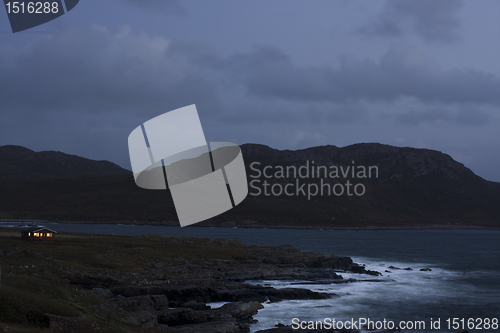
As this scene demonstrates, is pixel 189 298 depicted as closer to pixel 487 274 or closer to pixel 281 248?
pixel 281 248

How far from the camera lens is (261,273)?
52219mm

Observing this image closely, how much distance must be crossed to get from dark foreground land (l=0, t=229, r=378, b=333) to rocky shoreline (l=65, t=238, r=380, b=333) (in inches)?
2.6

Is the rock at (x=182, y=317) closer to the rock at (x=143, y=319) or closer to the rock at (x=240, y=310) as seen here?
the rock at (x=143, y=319)

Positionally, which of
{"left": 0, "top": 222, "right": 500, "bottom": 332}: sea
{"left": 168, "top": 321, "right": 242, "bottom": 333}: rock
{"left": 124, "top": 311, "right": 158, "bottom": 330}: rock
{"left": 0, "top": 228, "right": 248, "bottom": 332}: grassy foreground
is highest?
{"left": 0, "top": 228, "right": 248, "bottom": 332}: grassy foreground

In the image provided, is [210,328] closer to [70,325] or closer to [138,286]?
[70,325]

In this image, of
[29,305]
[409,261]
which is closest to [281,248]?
[409,261]

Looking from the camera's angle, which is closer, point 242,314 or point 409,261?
point 242,314

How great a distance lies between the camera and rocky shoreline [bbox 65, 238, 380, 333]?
92.3 feet

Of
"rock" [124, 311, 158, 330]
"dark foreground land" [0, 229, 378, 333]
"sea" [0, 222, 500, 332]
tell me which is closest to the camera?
"dark foreground land" [0, 229, 378, 333]

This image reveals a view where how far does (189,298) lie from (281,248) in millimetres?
43142

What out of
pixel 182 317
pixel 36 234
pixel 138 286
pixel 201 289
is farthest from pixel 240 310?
pixel 36 234

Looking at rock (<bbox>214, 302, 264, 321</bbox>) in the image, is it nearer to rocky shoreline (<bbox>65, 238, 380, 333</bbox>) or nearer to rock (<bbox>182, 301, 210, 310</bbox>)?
rocky shoreline (<bbox>65, 238, 380, 333</bbox>)

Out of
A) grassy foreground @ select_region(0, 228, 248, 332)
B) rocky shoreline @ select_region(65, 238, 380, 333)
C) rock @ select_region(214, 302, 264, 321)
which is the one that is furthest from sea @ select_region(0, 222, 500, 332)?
grassy foreground @ select_region(0, 228, 248, 332)

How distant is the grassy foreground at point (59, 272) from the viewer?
19.6 metres
